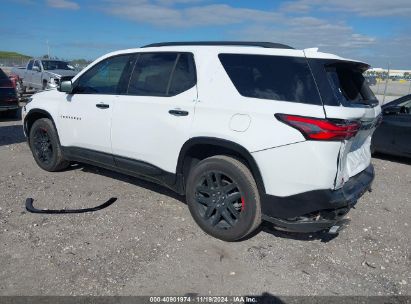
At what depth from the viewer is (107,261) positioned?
3.54 meters

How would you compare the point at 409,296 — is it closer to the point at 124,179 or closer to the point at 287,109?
the point at 287,109

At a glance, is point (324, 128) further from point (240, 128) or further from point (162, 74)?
point (162, 74)

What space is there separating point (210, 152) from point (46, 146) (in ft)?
10.1

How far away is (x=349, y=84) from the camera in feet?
12.0

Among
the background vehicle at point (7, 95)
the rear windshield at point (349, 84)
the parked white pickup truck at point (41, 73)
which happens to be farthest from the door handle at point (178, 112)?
the parked white pickup truck at point (41, 73)

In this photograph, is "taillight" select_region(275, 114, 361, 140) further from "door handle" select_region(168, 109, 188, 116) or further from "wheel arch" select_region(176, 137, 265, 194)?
"door handle" select_region(168, 109, 188, 116)

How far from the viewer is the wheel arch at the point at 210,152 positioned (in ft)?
11.7

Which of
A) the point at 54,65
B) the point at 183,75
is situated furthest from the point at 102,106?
the point at 54,65

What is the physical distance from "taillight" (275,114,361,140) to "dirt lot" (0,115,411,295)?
125cm

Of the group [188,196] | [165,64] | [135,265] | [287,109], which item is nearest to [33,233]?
[135,265]

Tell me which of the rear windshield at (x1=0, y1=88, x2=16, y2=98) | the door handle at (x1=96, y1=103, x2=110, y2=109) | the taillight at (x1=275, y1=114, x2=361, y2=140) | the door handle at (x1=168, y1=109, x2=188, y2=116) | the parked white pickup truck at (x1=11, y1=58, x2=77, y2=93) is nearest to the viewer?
the taillight at (x1=275, y1=114, x2=361, y2=140)

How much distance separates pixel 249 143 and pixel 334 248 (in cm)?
146

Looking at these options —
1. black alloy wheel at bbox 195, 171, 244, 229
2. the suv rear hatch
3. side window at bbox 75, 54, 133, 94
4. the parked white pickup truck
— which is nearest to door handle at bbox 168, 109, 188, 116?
black alloy wheel at bbox 195, 171, 244, 229

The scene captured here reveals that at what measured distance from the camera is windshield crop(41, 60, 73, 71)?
17.4 meters
